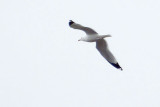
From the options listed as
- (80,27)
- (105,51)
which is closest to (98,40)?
(105,51)

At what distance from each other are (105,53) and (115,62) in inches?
15.7

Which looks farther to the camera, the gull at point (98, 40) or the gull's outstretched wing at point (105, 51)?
the gull's outstretched wing at point (105, 51)

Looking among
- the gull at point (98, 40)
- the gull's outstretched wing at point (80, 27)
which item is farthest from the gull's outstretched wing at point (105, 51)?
the gull's outstretched wing at point (80, 27)

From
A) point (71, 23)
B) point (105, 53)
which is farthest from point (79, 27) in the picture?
point (105, 53)

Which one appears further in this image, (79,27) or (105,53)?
(105,53)

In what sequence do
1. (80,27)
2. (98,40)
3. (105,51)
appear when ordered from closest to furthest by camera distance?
(80,27), (98,40), (105,51)

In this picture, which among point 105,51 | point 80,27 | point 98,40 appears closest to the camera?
point 80,27

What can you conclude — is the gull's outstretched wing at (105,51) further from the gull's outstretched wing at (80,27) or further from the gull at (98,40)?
the gull's outstretched wing at (80,27)

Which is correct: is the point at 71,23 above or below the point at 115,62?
above

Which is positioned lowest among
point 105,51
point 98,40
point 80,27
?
point 105,51

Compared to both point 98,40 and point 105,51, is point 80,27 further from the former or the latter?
point 105,51

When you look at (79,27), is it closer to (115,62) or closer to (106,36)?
(106,36)

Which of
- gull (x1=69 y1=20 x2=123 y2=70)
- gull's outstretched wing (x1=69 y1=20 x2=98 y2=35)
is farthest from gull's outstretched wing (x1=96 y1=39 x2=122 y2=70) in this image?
gull's outstretched wing (x1=69 y1=20 x2=98 y2=35)

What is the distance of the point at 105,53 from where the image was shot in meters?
14.7
